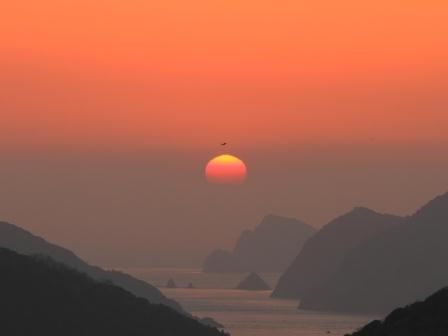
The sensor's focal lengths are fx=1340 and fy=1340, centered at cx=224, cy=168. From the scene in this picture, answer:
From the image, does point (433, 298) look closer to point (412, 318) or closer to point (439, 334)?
point (412, 318)

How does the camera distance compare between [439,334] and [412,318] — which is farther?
[412,318]

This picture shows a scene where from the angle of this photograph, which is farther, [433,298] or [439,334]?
[433,298]

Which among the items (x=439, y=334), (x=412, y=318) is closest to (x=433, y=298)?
(x=412, y=318)

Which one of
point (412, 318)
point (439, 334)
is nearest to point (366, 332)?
point (412, 318)

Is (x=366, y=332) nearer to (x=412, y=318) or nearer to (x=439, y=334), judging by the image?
(x=412, y=318)
